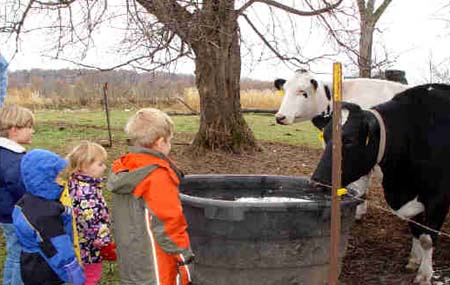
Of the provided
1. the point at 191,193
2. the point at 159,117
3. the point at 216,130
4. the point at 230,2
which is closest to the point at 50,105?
the point at 216,130

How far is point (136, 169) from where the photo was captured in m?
3.14

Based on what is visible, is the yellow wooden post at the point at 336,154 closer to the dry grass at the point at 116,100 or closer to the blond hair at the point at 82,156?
the blond hair at the point at 82,156

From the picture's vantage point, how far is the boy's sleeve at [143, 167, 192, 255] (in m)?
3.07

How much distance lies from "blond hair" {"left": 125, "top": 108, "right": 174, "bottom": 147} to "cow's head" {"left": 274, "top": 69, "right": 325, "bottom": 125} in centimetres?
413

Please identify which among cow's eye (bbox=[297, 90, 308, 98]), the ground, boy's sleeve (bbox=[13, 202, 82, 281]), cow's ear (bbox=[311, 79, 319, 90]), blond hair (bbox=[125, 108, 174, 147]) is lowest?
the ground

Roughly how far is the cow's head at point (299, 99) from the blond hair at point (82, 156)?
13.0 ft

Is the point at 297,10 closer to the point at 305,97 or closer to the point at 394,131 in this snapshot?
the point at 305,97

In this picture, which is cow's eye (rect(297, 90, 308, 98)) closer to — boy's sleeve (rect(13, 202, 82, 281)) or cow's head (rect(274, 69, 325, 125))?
cow's head (rect(274, 69, 325, 125))

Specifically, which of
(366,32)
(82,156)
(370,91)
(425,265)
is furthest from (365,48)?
(82,156)

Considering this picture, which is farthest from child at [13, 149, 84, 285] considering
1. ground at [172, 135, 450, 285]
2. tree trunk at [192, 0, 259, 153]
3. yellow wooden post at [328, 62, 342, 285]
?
tree trunk at [192, 0, 259, 153]

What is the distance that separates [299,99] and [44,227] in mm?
4476

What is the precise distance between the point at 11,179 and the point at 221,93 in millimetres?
5891

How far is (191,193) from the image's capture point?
473 cm

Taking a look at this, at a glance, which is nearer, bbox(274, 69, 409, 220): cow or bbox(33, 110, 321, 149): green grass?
bbox(274, 69, 409, 220): cow
